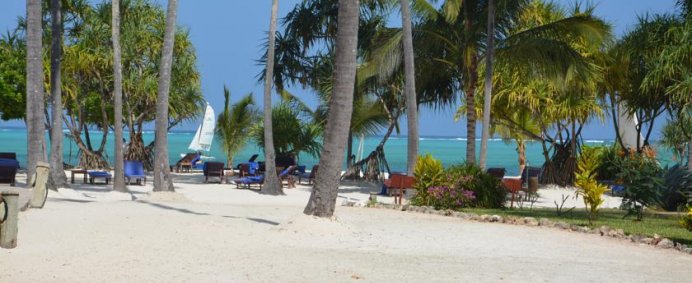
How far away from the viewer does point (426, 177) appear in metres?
18.1

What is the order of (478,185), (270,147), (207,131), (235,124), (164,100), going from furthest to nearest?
(207,131) < (235,124) < (270,147) < (164,100) < (478,185)

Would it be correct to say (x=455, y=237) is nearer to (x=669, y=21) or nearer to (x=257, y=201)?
(x=257, y=201)

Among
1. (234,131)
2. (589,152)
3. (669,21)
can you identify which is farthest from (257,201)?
(234,131)

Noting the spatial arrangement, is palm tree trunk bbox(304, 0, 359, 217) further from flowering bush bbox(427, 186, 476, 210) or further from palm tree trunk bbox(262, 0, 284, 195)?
palm tree trunk bbox(262, 0, 284, 195)

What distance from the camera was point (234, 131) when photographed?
36.1m

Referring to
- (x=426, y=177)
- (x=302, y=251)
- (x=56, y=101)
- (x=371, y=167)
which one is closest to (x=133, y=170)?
(x=56, y=101)

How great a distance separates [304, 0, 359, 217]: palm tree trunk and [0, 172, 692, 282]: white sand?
0.35m

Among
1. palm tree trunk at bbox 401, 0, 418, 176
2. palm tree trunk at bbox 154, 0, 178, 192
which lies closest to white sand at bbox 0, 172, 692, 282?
palm tree trunk at bbox 154, 0, 178, 192

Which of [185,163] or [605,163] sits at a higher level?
[605,163]

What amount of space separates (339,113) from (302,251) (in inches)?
97.5

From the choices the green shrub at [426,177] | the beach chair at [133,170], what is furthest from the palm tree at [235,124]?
the green shrub at [426,177]

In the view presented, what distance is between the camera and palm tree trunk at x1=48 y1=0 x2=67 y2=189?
69.9ft

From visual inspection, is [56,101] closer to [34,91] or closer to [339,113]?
[34,91]

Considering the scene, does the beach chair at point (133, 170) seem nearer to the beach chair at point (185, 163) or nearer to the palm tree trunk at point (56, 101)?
the palm tree trunk at point (56, 101)
